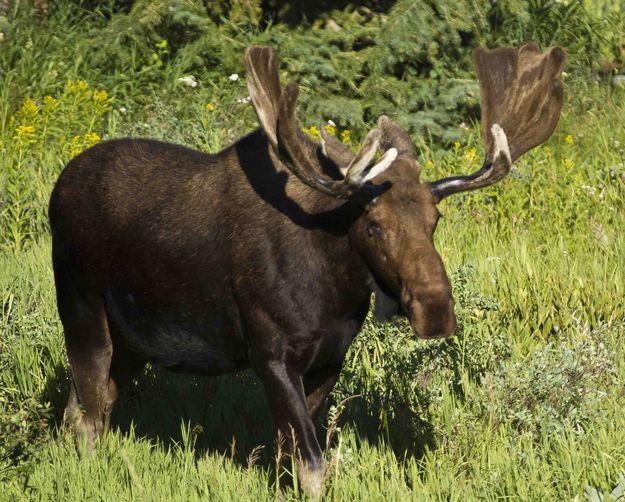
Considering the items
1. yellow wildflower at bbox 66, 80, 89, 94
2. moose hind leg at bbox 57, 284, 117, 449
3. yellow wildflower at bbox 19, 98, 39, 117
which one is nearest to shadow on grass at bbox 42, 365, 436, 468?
moose hind leg at bbox 57, 284, 117, 449

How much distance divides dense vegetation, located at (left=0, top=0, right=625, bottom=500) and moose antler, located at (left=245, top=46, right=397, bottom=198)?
0.91 meters

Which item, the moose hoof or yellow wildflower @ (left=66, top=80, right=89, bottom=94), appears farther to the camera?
yellow wildflower @ (left=66, top=80, right=89, bottom=94)

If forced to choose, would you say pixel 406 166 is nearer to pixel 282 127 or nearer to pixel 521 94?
pixel 282 127

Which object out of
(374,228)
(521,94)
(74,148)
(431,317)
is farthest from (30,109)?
(431,317)

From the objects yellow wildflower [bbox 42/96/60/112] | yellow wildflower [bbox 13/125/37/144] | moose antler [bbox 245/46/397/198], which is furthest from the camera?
yellow wildflower [bbox 42/96/60/112]

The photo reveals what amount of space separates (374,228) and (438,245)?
307 cm

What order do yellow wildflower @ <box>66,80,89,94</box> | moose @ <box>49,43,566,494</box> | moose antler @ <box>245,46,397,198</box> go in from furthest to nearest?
yellow wildflower @ <box>66,80,89,94</box> → moose @ <box>49,43,566,494</box> → moose antler @ <box>245,46,397,198</box>

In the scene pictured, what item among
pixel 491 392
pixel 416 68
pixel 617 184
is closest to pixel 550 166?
pixel 617 184

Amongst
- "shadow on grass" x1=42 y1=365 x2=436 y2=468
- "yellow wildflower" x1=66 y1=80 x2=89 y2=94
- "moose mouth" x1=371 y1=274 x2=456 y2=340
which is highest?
"yellow wildflower" x1=66 y1=80 x2=89 y2=94

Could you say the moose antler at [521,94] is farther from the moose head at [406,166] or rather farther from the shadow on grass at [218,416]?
the shadow on grass at [218,416]

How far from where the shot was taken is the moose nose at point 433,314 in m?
4.54

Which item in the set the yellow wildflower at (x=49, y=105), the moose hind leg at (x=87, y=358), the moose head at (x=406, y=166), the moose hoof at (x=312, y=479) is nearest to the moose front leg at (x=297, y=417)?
the moose hoof at (x=312, y=479)

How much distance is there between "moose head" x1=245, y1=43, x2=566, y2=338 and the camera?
4613 millimetres

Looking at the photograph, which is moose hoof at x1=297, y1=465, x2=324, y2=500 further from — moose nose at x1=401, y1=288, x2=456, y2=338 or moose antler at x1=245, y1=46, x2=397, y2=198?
moose antler at x1=245, y1=46, x2=397, y2=198
